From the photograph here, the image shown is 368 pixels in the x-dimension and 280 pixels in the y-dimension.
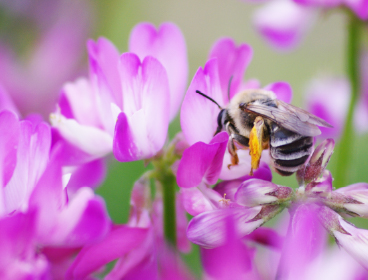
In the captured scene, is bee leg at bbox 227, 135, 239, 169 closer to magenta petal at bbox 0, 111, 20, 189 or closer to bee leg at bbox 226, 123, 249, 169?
bee leg at bbox 226, 123, 249, 169

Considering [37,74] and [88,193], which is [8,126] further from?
[37,74]

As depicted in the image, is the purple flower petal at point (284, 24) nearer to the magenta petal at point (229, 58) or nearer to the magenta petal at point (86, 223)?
the magenta petal at point (229, 58)

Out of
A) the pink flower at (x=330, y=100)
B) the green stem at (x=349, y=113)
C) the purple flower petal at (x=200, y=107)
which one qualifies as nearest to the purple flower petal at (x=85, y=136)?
the purple flower petal at (x=200, y=107)

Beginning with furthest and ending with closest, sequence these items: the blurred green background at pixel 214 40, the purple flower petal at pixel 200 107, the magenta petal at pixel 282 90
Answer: the blurred green background at pixel 214 40 → the magenta petal at pixel 282 90 → the purple flower petal at pixel 200 107

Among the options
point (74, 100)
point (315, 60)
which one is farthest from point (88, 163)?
point (315, 60)

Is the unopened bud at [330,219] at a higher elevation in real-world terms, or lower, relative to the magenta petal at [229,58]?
lower

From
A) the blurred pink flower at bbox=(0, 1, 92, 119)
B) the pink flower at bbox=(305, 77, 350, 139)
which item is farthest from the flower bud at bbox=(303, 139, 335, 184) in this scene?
the blurred pink flower at bbox=(0, 1, 92, 119)
